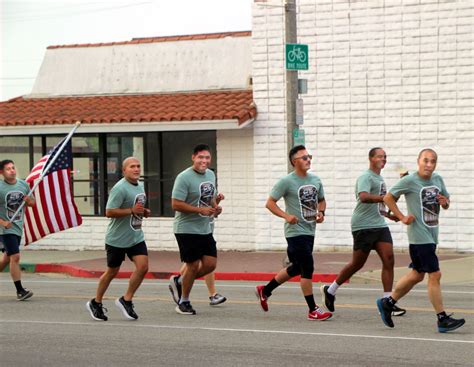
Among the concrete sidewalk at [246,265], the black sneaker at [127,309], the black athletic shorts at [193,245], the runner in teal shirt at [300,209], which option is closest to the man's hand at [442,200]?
the runner in teal shirt at [300,209]

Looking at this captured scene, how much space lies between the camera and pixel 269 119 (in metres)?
23.3

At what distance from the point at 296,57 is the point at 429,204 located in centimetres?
786

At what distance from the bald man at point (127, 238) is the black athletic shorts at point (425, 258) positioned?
313cm

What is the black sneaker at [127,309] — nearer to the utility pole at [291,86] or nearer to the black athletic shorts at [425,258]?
the black athletic shorts at [425,258]

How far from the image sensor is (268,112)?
23312mm

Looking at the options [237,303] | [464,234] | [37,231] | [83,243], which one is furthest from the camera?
[83,243]

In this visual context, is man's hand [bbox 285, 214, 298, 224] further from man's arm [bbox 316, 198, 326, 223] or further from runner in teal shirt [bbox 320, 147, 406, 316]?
runner in teal shirt [bbox 320, 147, 406, 316]

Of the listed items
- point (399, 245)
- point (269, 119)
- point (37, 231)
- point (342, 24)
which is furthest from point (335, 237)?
point (37, 231)

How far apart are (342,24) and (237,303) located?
9.51 m

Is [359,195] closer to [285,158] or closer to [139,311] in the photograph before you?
[139,311]

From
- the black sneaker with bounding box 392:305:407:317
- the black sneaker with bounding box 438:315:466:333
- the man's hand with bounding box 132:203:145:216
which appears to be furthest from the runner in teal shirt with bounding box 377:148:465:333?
the man's hand with bounding box 132:203:145:216

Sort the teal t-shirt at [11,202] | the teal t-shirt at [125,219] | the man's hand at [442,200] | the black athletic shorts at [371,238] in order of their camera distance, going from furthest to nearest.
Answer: the teal t-shirt at [11,202] → the black athletic shorts at [371,238] → the teal t-shirt at [125,219] → the man's hand at [442,200]

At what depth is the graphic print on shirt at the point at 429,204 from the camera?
37.7 feet

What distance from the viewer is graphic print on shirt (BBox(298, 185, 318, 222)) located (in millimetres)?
12617
